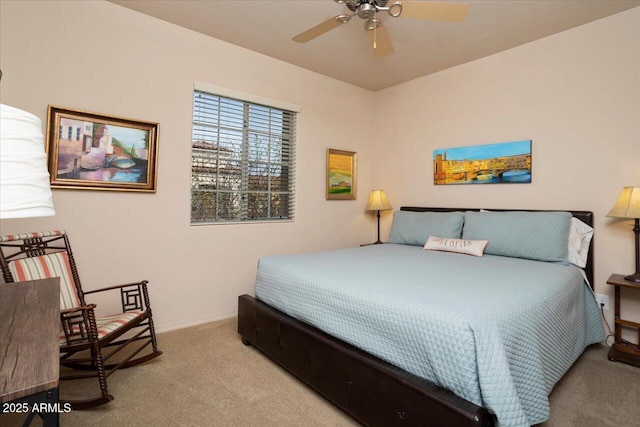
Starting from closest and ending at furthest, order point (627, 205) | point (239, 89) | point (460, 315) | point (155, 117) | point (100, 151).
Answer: point (460, 315) < point (627, 205) < point (100, 151) < point (155, 117) < point (239, 89)

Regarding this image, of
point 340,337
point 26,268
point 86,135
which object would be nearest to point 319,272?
point 340,337

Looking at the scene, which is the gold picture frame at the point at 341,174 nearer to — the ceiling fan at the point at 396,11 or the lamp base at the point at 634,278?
the ceiling fan at the point at 396,11

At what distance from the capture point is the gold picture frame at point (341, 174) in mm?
4059

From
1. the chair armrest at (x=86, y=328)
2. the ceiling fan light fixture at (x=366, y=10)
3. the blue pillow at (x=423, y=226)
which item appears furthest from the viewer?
the blue pillow at (x=423, y=226)

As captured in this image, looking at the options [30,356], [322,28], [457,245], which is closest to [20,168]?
[30,356]

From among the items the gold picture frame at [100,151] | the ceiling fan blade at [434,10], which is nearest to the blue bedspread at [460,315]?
the gold picture frame at [100,151]

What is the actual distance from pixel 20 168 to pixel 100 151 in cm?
224

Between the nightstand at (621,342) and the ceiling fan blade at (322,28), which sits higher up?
the ceiling fan blade at (322,28)

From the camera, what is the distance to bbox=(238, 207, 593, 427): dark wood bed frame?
1293mm

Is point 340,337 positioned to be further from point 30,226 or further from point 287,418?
point 30,226

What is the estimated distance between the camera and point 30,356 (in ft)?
2.85

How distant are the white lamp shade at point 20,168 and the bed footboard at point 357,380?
55.4 inches

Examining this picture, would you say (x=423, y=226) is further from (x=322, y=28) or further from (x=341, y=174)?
(x=322, y=28)

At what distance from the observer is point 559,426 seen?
168 cm
